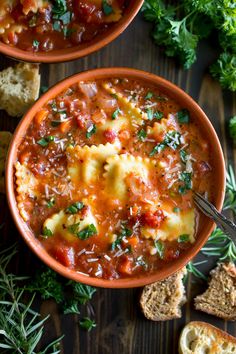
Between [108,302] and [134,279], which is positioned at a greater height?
[134,279]

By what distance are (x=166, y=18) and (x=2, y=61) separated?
3.89 ft

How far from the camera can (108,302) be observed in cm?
398

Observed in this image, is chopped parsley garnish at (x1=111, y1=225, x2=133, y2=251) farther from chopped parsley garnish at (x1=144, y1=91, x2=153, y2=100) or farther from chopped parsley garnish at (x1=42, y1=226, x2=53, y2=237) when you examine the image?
chopped parsley garnish at (x1=144, y1=91, x2=153, y2=100)

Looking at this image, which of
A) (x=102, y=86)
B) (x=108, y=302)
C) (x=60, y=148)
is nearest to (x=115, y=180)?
(x=60, y=148)

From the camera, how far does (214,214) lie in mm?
3443

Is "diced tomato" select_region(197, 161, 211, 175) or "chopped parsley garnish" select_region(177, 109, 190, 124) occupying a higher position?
"chopped parsley garnish" select_region(177, 109, 190, 124)

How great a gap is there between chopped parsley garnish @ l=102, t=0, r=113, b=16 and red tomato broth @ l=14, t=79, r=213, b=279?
0.48 meters

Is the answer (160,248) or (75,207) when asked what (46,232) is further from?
(160,248)

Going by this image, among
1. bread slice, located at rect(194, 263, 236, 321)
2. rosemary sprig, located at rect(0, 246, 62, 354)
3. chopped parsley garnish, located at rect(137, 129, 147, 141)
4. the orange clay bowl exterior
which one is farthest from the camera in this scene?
bread slice, located at rect(194, 263, 236, 321)

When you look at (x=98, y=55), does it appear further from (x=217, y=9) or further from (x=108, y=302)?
(x=108, y=302)

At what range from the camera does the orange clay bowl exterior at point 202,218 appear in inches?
133

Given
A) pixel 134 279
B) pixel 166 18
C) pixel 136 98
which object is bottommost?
pixel 134 279

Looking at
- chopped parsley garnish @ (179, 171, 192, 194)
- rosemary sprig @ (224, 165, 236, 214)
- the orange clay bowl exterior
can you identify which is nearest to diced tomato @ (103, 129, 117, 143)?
the orange clay bowl exterior

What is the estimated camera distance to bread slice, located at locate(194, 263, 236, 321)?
398cm
